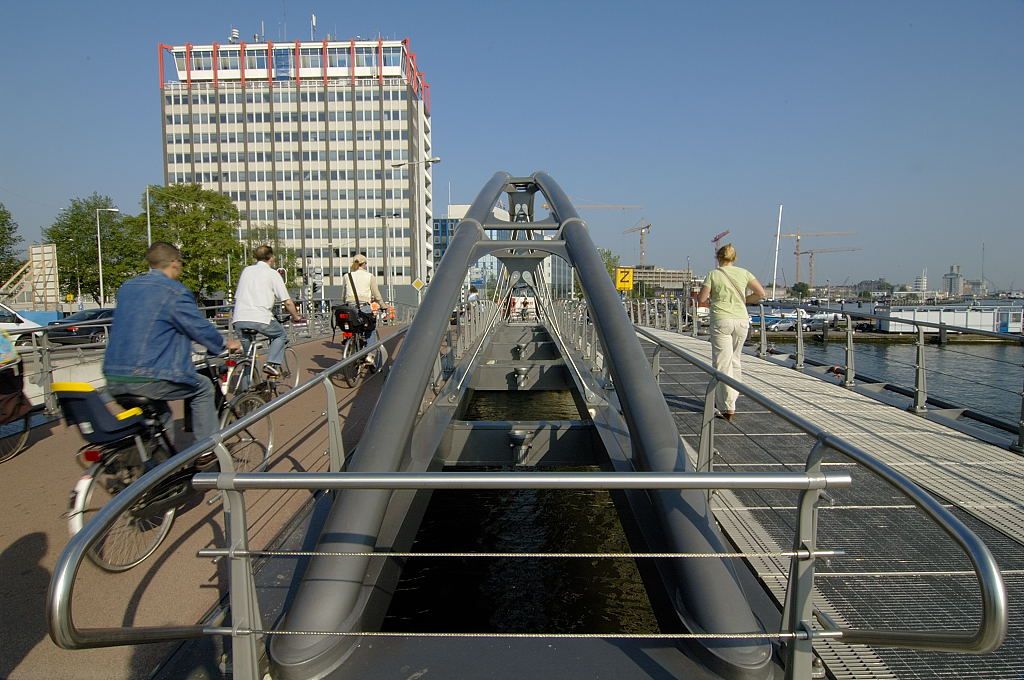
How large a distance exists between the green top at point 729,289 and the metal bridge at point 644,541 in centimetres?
132

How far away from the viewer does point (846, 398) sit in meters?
9.11

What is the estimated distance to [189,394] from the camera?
455cm

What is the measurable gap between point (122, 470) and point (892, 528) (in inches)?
192

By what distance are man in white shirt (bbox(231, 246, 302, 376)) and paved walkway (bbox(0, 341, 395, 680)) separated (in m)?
1.69

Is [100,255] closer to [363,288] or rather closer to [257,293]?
[363,288]

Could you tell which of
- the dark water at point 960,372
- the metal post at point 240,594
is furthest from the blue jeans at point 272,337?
the dark water at point 960,372

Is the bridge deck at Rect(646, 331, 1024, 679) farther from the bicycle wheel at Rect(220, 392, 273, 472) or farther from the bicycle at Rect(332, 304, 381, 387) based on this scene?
the bicycle at Rect(332, 304, 381, 387)

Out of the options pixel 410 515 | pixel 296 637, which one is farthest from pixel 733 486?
pixel 410 515

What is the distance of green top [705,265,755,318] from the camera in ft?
24.1

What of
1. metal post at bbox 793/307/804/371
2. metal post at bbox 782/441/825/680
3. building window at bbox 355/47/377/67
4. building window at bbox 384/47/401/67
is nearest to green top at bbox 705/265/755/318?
metal post at bbox 782/441/825/680

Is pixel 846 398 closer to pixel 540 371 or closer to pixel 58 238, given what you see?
pixel 540 371

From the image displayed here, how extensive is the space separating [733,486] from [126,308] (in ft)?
12.7

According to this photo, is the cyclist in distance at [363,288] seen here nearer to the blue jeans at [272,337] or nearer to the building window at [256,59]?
the blue jeans at [272,337]

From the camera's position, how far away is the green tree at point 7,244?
1566 inches
